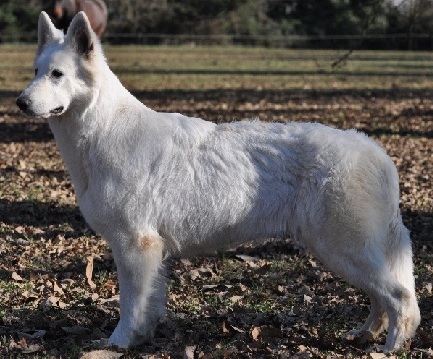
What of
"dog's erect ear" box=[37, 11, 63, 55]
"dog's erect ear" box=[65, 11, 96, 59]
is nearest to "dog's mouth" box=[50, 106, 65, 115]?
"dog's erect ear" box=[65, 11, 96, 59]

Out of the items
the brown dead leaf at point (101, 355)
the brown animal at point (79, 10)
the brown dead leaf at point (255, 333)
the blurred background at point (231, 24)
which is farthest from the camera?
the blurred background at point (231, 24)

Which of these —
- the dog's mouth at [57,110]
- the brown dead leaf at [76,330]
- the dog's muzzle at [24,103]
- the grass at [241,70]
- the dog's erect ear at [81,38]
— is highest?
the dog's erect ear at [81,38]

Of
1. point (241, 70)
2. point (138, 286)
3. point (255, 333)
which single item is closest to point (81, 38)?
point (138, 286)

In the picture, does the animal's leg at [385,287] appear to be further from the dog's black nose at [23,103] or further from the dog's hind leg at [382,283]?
the dog's black nose at [23,103]

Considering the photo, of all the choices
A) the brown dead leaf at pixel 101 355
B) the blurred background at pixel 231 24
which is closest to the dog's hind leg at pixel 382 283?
the brown dead leaf at pixel 101 355

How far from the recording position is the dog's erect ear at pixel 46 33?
554 cm

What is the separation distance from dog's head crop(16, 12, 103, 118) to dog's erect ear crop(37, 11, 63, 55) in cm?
11

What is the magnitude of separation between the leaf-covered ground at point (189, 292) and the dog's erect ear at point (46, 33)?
6.47 feet

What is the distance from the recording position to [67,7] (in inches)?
518

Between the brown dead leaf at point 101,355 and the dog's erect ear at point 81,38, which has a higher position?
the dog's erect ear at point 81,38

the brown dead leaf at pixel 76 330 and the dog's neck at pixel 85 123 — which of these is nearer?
the dog's neck at pixel 85 123

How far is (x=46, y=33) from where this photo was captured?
5566 millimetres

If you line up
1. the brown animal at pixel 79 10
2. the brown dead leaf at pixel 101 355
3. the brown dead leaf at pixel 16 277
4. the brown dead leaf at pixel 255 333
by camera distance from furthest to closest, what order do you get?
the brown animal at pixel 79 10
the brown dead leaf at pixel 16 277
the brown dead leaf at pixel 255 333
the brown dead leaf at pixel 101 355

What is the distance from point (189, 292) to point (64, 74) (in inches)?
91.7
